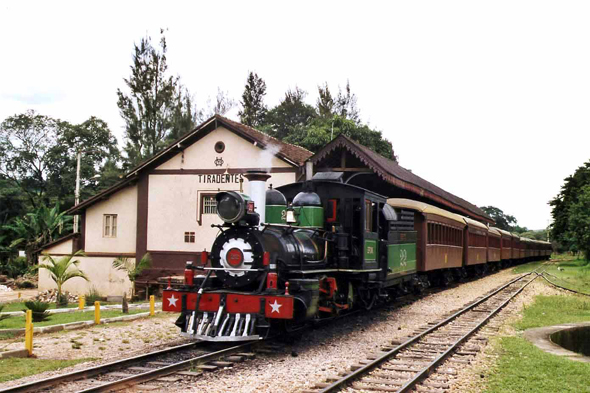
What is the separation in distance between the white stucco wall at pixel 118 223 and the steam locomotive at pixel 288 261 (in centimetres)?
1245

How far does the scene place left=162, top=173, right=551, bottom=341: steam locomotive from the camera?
8531mm

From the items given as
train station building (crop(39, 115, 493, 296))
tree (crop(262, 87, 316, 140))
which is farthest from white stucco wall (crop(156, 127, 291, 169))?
tree (crop(262, 87, 316, 140))

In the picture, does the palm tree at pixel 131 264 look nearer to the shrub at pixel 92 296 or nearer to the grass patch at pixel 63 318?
the shrub at pixel 92 296

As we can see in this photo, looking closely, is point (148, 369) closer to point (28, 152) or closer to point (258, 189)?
point (258, 189)

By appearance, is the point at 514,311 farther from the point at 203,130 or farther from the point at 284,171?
the point at 203,130

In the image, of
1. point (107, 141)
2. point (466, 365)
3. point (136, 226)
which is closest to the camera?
point (466, 365)

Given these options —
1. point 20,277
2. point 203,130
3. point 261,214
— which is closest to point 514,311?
point 261,214

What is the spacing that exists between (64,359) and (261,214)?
364 centimetres

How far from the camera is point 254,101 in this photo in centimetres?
5778

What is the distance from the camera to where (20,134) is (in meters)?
41.2

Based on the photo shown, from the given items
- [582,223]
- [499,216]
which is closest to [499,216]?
[499,216]

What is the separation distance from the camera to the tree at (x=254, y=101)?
56.7 metres

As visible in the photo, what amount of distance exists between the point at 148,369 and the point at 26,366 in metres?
1.77

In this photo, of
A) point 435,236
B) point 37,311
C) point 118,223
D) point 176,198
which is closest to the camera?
point 37,311
